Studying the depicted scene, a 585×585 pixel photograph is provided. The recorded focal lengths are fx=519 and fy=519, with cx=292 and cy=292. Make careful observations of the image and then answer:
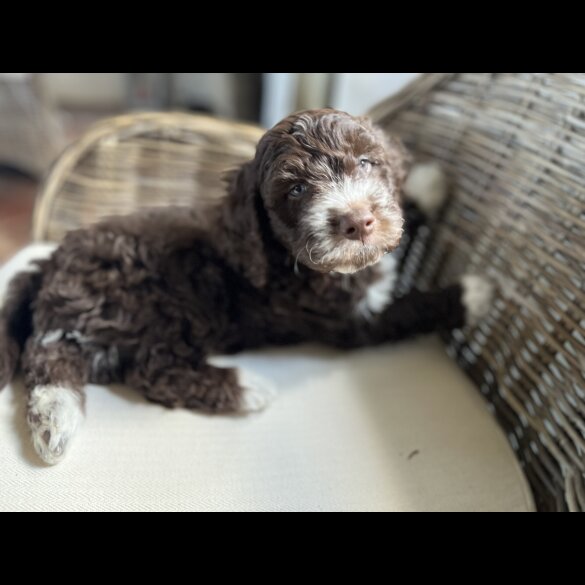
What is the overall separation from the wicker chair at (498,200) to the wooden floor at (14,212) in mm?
1304

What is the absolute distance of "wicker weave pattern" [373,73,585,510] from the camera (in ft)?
4.86

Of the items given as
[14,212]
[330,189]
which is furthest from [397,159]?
[14,212]

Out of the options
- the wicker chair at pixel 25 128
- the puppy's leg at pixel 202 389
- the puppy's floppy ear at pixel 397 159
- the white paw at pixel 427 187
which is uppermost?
the puppy's floppy ear at pixel 397 159

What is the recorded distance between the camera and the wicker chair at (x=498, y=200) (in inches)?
59.1

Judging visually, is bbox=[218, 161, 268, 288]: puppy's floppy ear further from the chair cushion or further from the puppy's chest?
the chair cushion

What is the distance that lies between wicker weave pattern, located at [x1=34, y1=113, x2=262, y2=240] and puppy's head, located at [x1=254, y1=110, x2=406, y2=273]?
2.99ft

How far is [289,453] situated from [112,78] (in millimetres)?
5614

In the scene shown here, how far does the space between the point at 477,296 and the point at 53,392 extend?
4.55 ft

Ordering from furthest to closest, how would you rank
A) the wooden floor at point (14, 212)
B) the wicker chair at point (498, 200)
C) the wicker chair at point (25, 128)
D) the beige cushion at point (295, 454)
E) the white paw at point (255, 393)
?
the wicker chair at point (25, 128)
the wooden floor at point (14, 212)
the white paw at point (255, 393)
the wicker chair at point (498, 200)
the beige cushion at point (295, 454)

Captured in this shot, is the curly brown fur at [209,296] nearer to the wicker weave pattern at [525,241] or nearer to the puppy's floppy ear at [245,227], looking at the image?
the puppy's floppy ear at [245,227]

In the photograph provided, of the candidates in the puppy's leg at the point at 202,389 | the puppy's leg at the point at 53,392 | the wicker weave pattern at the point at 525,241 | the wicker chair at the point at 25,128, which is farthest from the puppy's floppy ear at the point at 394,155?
the wicker chair at the point at 25,128

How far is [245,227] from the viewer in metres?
1.51
